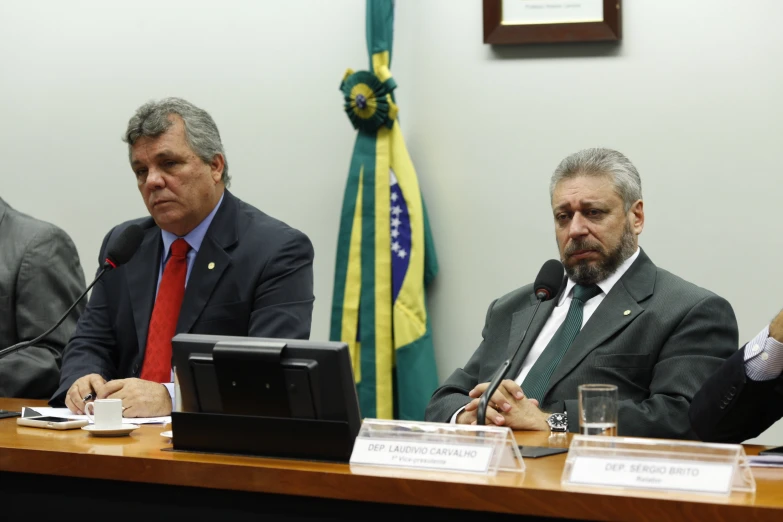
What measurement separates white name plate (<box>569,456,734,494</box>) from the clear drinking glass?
32 cm

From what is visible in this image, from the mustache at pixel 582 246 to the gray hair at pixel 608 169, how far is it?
0.15m

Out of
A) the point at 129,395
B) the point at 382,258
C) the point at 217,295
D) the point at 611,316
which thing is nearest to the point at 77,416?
the point at 129,395

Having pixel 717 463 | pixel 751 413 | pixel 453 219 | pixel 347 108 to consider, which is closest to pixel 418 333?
pixel 453 219

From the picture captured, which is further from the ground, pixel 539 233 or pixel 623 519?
pixel 539 233

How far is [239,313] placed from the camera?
338 centimetres

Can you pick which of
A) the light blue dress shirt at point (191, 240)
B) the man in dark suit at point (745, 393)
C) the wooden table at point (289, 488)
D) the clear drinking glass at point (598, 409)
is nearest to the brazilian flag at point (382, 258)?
the light blue dress shirt at point (191, 240)

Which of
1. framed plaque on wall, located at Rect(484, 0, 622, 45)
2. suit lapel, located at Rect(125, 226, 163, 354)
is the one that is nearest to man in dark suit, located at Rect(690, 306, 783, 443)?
suit lapel, located at Rect(125, 226, 163, 354)

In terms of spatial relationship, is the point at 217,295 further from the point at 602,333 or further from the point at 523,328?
the point at 602,333

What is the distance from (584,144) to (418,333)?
0.97 meters

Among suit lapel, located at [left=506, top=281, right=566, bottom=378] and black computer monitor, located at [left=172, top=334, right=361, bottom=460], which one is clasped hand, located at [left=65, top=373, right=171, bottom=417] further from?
suit lapel, located at [left=506, top=281, right=566, bottom=378]

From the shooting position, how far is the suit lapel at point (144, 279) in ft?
11.3

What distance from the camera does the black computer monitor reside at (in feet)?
7.02

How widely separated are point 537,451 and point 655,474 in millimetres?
493

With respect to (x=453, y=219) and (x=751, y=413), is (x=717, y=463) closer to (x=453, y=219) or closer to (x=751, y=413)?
(x=751, y=413)
